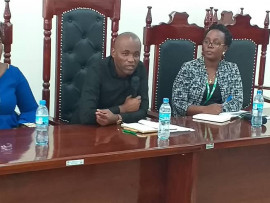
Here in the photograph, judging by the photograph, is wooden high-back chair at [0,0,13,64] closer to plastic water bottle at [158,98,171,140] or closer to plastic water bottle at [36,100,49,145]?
plastic water bottle at [36,100,49,145]

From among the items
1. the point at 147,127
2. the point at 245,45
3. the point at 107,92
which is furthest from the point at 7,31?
the point at 245,45

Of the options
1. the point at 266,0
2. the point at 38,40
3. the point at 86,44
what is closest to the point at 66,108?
the point at 86,44

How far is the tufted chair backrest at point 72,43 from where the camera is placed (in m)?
2.67

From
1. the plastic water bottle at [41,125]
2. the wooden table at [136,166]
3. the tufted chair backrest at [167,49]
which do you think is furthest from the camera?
the tufted chair backrest at [167,49]

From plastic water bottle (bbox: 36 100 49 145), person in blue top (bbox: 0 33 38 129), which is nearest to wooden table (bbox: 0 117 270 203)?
plastic water bottle (bbox: 36 100 49 145)

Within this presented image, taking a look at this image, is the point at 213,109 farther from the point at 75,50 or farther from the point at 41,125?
the point at 41,125

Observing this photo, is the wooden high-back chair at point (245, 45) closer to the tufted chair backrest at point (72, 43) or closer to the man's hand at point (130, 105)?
the tufted chair backrest at point (72, 43)

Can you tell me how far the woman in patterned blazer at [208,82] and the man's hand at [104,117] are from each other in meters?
0.73

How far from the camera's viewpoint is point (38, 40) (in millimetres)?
3396

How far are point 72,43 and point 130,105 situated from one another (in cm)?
59

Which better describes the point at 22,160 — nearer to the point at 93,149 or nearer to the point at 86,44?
the point at 93,149

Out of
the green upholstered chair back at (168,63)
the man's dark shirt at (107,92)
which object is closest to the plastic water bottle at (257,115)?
the man's dark shirt at (107,92)

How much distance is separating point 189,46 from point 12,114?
1.29 meters

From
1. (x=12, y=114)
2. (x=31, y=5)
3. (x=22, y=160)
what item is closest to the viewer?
(x=22, y=160)
